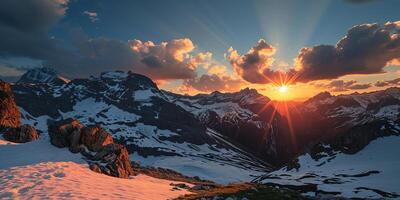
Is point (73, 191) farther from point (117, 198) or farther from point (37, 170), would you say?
point (37, 170)

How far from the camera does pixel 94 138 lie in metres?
72.1

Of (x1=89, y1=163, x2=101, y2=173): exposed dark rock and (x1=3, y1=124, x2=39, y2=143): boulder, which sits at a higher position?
(x1=3, y1=124, x2=39, y2=143): boulder

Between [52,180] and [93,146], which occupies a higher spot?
[93,146]

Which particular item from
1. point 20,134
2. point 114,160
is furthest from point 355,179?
point 20,134

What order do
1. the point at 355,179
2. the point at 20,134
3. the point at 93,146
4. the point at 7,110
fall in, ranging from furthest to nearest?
the point at 355,179, the point at 7,110, the point at 20,134, the point at 93,146

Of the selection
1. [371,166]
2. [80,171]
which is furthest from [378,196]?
[80,171]

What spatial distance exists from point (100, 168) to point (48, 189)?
2149 centimetres

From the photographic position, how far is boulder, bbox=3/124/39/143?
71.3m

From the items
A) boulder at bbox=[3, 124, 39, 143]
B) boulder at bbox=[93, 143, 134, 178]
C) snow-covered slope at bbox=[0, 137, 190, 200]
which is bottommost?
snow-covered slope at bbox=[0, 137, 190, 200]

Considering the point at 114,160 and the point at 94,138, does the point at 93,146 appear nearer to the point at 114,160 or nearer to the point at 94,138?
the point at 94,138

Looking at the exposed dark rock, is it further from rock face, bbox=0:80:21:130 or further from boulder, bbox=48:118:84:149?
rock face, bbox=0:80:21:130

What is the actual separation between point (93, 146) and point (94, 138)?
98.3 inches

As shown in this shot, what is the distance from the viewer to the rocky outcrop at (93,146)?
59.1 metres

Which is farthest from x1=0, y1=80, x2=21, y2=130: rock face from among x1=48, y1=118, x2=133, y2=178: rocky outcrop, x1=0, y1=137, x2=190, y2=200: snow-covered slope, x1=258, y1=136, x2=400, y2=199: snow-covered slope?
x1=258, y1=136, x2=400, y2=199: snow-covered slope
